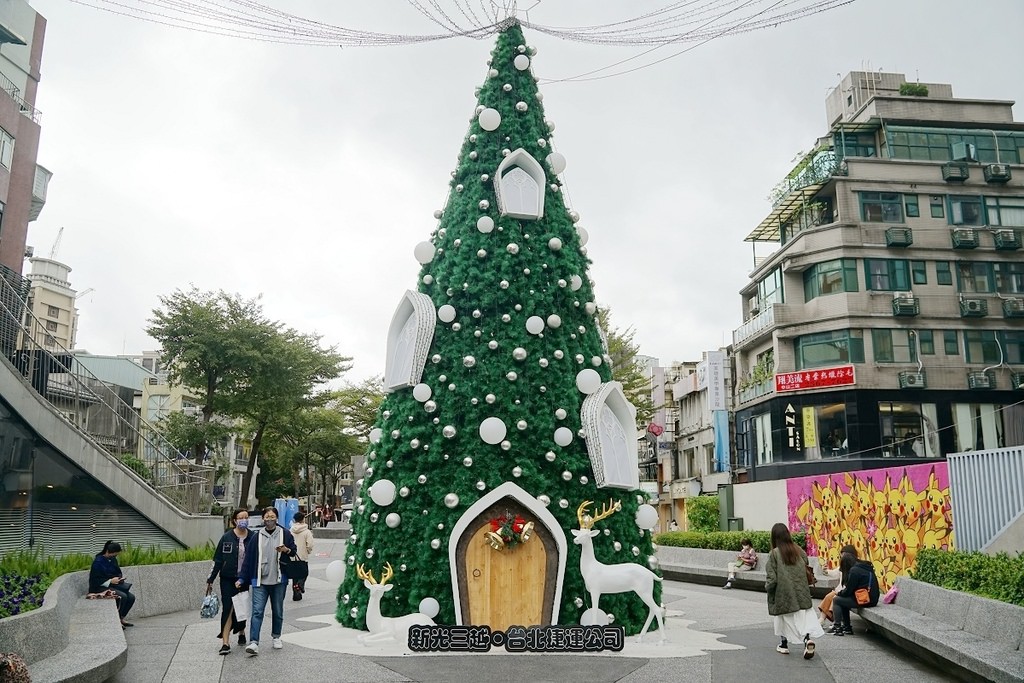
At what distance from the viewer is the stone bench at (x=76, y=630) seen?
682 centimetres

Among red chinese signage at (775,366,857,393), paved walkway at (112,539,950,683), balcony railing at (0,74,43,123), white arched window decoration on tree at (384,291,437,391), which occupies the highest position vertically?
balcony railing at (0,74,43,123)

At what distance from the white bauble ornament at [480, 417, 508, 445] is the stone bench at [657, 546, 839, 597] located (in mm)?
9062

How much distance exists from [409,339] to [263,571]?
148 inches

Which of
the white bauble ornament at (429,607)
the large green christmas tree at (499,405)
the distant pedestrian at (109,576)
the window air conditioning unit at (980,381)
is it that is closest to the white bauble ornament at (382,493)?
the large green christmas tree at (499,405)

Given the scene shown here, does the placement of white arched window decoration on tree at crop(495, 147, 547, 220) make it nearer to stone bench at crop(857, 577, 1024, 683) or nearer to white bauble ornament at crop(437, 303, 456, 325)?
white bauble ornament at crop(437, 303, 456, 325)

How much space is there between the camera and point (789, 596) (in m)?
9.89

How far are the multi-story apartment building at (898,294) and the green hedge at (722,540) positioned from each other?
8.55 metres

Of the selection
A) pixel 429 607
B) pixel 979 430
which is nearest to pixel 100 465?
pixel 429 607

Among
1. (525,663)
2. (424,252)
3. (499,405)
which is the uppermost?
A: (424,252)

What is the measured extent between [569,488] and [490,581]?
1.60 m

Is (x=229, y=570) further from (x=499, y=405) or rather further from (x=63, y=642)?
(x=499, y=405)

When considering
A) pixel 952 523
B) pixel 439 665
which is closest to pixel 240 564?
pixel 439 665

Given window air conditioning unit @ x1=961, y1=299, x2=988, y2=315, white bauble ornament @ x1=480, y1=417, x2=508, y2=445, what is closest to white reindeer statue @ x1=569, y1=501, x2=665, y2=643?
white bauble ornament @ x1=480, y1=417, x2=508, y2=445

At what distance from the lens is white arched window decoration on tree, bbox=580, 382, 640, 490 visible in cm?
1130
